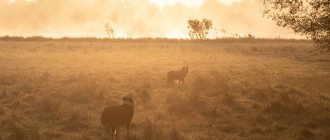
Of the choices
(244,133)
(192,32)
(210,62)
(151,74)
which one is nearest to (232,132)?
(244,133)

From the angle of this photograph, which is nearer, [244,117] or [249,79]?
[244,117]

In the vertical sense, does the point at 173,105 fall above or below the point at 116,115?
below

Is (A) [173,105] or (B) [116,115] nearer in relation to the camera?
(B) [116,115]

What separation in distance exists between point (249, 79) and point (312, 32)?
9.86 meters

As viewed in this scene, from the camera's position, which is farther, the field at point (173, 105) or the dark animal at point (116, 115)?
the field at point (173, 105)

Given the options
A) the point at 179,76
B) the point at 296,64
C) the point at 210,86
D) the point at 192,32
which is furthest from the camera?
the point at 192,32

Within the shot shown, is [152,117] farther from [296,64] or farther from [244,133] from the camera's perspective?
[296,64]

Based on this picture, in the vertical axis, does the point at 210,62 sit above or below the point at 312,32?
below

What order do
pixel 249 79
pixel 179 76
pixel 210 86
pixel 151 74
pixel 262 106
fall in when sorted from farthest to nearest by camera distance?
pixel 151 74, pixel 249 79, pixel 179 76, pixel 210 86, pixel 262 106

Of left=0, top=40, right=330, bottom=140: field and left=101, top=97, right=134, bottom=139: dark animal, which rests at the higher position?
left=101, top=97, right=134, bottom=139: dark animal

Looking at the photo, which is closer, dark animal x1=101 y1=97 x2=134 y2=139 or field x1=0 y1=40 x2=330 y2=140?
dark animal x1=101 y1=97 x2=134 y2=139

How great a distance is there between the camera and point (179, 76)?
27047 millimetres

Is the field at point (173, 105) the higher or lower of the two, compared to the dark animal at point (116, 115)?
lower

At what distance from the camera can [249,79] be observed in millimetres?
29375
